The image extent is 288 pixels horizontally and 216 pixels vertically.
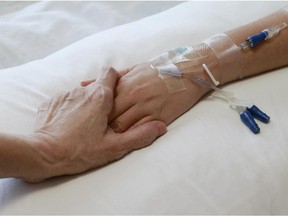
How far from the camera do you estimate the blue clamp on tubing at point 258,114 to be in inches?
33.5

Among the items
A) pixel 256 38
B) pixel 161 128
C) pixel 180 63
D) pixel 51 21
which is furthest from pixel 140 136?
pixel 51 21

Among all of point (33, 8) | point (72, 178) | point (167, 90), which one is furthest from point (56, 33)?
point (72, 178)

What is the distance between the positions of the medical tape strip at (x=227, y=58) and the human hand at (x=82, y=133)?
260 mm

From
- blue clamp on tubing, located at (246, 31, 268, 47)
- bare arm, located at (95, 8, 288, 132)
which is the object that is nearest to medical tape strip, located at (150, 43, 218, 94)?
bare arm, located at (95, 8, 288, 132)

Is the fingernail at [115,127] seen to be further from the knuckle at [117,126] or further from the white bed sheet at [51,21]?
the white bed sheet at [51,21]

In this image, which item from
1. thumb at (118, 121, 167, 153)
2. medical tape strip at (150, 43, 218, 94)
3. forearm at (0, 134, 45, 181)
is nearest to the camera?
forearm at (0, 134, 45, 181)

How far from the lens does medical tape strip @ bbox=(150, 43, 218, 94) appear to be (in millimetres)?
925

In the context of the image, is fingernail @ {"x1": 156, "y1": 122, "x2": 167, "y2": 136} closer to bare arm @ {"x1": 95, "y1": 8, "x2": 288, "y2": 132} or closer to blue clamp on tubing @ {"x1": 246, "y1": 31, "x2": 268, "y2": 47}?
bare arm @ {"x1": 95, "y1": 8, "x2": 288, "y2": 132}

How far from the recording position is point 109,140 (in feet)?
2.64

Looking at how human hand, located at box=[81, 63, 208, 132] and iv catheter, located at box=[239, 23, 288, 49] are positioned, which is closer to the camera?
human hand, located at box=[81, 63, 208, 132]

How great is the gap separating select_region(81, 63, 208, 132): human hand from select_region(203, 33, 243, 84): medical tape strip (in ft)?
0.30

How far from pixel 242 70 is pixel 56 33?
78 centimetres

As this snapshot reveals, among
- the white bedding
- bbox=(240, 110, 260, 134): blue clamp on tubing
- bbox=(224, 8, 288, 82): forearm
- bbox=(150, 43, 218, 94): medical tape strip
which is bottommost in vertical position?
the white bedding

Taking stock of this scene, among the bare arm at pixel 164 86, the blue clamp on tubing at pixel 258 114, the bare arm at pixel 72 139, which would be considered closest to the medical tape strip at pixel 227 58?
the bare arm at pixel 164 86
